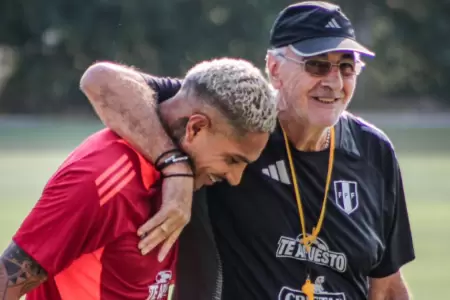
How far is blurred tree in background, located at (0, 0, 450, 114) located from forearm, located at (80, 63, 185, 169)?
3736cm

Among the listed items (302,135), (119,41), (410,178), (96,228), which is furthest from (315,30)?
(119,41)

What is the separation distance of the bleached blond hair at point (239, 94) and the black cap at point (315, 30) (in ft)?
2.32

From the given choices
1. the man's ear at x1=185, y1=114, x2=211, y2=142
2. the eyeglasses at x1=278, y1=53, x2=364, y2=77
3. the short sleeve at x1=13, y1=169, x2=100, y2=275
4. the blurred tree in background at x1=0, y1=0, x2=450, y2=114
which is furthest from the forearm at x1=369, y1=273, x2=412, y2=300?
the blurred tree in background at x1=0, y1=0, x2=450, y2=114

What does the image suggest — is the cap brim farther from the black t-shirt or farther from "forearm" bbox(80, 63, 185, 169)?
"forearm" bbox(80, 63, 185, 169)

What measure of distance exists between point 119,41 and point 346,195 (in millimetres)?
38224

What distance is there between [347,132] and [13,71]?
40.1 metres

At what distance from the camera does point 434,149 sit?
2688 centimetres

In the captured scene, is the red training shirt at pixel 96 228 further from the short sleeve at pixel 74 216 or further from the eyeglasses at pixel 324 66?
the eyeglasses at pixel 324 66

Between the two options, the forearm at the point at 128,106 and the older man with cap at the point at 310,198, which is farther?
the older man with cap at the point at 310,198

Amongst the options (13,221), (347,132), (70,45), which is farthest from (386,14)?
(347,132)

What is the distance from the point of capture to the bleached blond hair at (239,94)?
3.58 m

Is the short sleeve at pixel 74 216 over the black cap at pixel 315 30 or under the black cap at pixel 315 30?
under

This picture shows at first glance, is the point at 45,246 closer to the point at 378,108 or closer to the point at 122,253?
the point at 122,253

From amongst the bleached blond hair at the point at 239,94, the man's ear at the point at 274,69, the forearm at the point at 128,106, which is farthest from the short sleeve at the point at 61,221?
the man's ear at the point at 274,69
